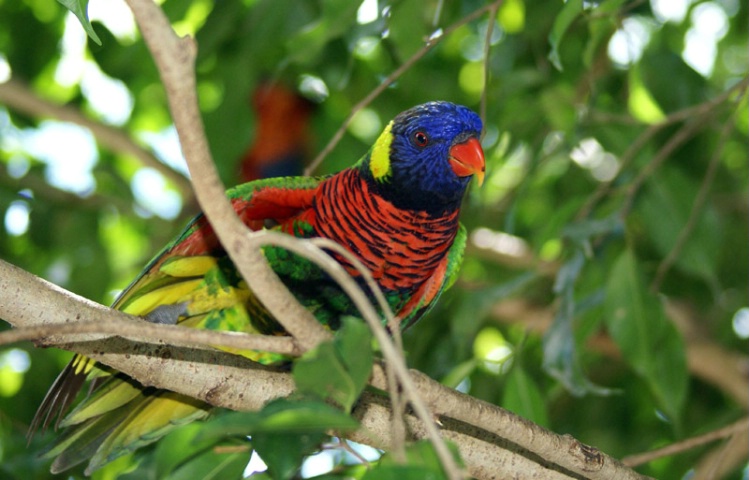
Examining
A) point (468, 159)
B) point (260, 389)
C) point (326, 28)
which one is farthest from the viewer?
point (468, 159)

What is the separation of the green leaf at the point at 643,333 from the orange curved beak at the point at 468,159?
0.63 meters

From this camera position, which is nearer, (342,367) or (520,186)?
(342,367)

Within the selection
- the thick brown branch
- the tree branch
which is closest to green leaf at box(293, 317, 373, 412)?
the thick brown branch

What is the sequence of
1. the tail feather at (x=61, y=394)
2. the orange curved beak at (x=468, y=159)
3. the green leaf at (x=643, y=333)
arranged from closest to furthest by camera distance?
the tail feather at (x=61, y=394) < the orange curved beak at (x=468, y=159) < the green leaf at (x=643, y=333)

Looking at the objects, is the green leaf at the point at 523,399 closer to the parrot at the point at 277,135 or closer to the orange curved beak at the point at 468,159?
the orange curved beak at the point at 468,159

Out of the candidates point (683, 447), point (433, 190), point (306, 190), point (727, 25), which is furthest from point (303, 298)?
point (727, 25)

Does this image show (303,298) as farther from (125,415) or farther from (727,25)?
(727,25)

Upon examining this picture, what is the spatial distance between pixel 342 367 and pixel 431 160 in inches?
51.7

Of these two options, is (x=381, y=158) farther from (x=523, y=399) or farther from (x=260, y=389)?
(x=260, y=389)

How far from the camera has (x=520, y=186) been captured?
3.14 m

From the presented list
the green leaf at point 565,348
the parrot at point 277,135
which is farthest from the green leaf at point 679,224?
the parrot at point 277,135

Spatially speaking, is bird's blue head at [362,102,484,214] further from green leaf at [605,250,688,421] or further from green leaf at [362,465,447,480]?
green leaf at [362,465,447,480]

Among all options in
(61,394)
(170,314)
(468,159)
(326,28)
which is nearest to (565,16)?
(468,159)

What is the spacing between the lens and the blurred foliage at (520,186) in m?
2.61
